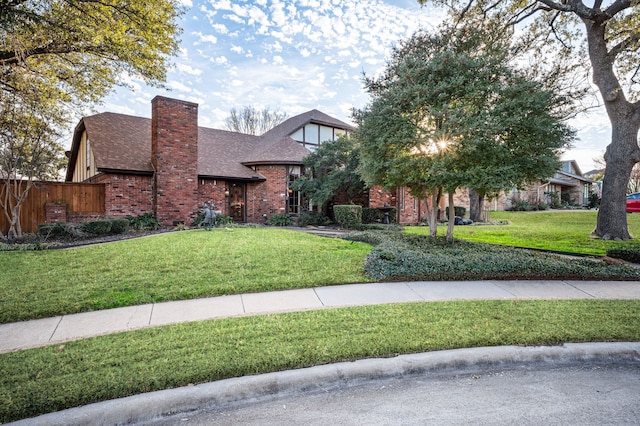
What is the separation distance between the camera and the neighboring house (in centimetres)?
3036

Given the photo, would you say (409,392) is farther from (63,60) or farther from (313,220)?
(313,220)

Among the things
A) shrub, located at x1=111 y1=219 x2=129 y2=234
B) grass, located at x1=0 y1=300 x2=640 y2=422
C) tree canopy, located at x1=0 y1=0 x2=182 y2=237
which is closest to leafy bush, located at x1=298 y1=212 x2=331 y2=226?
shrub, located at x1=111 y1=219 x2=129 y2=234

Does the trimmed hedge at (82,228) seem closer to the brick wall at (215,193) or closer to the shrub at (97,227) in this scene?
the shrub at (97,227)

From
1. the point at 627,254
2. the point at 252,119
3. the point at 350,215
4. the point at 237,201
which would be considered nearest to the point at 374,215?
the point at 350,215

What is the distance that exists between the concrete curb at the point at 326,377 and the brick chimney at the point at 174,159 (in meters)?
13.0

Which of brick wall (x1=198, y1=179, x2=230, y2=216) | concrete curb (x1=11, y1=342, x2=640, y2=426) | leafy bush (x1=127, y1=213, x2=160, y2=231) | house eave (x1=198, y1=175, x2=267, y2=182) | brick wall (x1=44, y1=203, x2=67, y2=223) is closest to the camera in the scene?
concrete curb (x1=11, y1=342, x2=640, y2=426)

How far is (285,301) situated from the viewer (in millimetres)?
5043

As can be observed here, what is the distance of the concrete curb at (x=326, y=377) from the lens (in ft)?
8.11

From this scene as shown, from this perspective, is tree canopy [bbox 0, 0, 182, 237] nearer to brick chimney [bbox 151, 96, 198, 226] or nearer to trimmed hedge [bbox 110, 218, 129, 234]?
trimmed hedge [bbox 110, 218, 129, 234]

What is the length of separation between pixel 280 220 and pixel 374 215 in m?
5.22

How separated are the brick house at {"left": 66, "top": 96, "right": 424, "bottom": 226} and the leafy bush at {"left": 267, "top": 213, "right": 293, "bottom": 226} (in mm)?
571

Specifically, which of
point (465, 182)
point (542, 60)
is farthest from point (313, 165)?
point (542, 60)

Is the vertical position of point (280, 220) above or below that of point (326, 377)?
above

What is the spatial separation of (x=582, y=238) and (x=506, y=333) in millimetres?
10894
